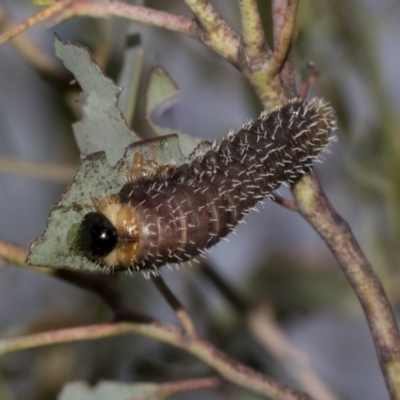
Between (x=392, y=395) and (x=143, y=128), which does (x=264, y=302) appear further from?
(x=392, y=395)

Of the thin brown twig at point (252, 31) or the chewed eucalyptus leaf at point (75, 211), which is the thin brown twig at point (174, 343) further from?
the thin brown twig at point (252, 31)

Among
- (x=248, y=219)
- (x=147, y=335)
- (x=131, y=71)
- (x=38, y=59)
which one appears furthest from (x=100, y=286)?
(x=248, y=219)

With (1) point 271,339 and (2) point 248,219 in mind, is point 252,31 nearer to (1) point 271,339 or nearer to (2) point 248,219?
(1) point 271,339

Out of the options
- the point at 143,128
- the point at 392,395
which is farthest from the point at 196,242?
the point at 143,128

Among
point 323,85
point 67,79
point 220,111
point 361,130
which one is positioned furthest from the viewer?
point 220,111

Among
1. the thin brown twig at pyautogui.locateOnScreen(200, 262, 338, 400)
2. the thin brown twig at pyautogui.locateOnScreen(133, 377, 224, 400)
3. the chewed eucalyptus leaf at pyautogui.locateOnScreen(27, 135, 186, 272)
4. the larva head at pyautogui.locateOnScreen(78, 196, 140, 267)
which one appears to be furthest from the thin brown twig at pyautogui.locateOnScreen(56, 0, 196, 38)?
the thin brown twig at pyautogui.locateOnScreen(200, 262, 338, 400)

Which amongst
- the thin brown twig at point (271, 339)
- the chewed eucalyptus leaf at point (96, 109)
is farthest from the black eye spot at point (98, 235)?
the thin brown twig at point (271, 339)
